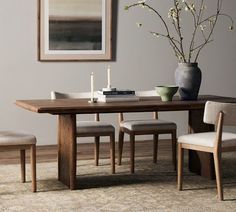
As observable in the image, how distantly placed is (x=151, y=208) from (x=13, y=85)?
292 centimetres

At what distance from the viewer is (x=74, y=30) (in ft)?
21.8

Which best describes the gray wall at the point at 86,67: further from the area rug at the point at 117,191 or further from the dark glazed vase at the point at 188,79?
the dark glazed vase at the point at 188,79

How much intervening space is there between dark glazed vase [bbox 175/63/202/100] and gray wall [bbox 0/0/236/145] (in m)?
1.93

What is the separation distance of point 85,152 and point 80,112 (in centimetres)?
195

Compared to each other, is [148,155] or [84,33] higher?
[84,33]

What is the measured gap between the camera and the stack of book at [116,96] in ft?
15.6

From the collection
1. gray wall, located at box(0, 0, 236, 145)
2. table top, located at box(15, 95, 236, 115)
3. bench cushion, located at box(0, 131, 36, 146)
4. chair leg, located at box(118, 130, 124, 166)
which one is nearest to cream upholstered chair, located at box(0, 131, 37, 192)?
bench cushion, located at box(0, 131, 36, 146)

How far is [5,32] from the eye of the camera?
636 cm

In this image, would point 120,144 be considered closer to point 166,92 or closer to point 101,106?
point 166,92

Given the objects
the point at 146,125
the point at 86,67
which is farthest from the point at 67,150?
the point at 86,67

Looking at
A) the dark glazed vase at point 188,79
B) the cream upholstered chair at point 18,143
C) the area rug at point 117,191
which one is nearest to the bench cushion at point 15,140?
the cream upholstered chair at point 18,143

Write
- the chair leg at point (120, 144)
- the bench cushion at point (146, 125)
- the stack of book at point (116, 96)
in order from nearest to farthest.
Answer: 1. the stack of book at point (116, 96)
2. the bench cushion at point (146, 125)
3. the chair leg at point (120, 144)

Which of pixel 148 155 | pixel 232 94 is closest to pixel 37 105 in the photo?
pixel 148 155

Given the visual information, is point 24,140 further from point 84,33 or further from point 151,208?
point 84,33
